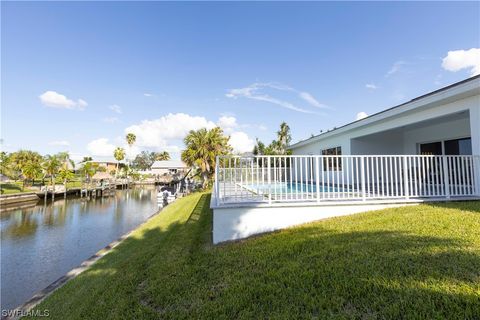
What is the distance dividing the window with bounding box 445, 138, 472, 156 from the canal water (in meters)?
16.7

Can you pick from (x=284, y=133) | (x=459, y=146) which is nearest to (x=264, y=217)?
(x=459, y=146)

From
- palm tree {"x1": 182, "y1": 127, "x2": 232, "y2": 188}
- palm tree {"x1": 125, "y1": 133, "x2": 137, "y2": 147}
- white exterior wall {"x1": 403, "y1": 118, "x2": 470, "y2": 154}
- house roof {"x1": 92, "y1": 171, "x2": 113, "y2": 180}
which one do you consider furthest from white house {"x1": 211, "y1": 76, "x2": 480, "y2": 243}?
palm tree {"x1": 125, "y1": 133, "x2": 137, "y2": 147}

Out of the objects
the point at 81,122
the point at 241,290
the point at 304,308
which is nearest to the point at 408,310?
the point at 304,308

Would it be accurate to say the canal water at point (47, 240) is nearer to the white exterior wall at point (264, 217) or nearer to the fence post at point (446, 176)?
the white exterior wall at point (264, 217)

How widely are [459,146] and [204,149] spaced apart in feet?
58.1

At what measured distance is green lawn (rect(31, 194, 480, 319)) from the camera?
8.52 feet

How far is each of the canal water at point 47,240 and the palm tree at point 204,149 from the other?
6.76 meters

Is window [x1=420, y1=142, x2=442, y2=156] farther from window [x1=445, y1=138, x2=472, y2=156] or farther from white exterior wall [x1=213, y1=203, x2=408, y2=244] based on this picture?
white exterior wall [x1=213, y1=203, x2=408, y2=244]

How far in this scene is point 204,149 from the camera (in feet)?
72.8

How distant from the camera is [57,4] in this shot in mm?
10930

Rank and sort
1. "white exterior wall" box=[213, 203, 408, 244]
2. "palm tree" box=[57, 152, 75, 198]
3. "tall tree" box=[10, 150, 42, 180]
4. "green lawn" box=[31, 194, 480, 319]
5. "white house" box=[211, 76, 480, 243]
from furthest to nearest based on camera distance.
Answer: "tall tree" box=[10, 150, 42, 180] < "palm tree" box=[57, 152, 75, 198] < "white house" box=[211, 76, 480, 243] < "white exterior wall" box=[213, 203, 408, 244] < "green lawn" box=[31, 194, 480, 319]

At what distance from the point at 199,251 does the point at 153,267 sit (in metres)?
0.98

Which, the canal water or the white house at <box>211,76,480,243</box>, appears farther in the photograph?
the canal water

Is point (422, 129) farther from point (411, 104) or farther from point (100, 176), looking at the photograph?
point (100, 176)
